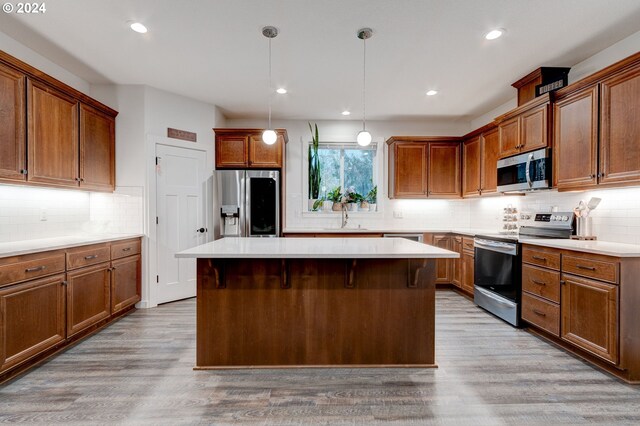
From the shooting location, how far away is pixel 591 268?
2422 mm

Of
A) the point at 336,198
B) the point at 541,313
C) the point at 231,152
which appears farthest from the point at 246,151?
the point at 541,313

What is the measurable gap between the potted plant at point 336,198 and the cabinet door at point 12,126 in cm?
373

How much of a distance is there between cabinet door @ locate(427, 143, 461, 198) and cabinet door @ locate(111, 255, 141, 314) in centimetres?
428

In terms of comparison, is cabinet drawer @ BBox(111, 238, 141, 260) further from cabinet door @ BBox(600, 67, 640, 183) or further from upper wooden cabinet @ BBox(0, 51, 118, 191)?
cabinet door @ BBox(600, 67, 640, 183)

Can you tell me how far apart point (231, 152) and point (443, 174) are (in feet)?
10.9

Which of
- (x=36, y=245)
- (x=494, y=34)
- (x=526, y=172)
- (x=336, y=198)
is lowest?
(x=36, y=245)

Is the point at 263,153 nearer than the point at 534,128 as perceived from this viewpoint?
No

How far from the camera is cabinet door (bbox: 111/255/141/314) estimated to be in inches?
132

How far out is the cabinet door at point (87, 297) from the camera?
274 cm

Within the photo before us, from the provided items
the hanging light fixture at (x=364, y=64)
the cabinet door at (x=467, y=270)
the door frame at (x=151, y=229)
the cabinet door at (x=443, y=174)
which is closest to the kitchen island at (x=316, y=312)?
the hanging light fixture at (x=364, y=64)

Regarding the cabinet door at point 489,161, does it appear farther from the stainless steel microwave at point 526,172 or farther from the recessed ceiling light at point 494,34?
the recessed ceiling light at point 494,34

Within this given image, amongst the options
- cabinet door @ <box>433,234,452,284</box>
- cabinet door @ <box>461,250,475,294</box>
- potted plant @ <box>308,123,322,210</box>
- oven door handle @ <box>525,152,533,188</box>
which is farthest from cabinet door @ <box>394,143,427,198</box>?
oven door handle @ <box>525,152,533,188</box>

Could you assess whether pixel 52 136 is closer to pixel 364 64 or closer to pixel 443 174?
Answer: pixel 364 64

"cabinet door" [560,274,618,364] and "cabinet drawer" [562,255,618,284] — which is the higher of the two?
"cabinet drawer" [562,255,618,284]
